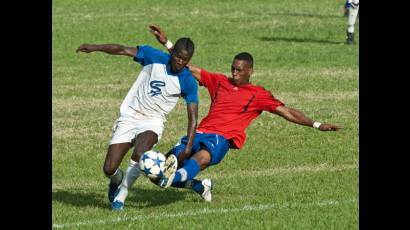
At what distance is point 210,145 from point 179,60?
1.11 metres

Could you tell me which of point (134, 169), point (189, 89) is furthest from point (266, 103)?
point (134, 169)

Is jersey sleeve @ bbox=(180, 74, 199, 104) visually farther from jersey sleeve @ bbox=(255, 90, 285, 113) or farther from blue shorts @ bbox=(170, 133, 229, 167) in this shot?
jersey sleeve @ bbox=(255, 90, 285, 113)

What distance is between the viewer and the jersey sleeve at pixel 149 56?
14762mm

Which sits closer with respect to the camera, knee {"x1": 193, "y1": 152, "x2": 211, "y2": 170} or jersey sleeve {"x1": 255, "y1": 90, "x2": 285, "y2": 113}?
knee {"x1": 193, "y1": 152, "x2": 211, "y2": 170}

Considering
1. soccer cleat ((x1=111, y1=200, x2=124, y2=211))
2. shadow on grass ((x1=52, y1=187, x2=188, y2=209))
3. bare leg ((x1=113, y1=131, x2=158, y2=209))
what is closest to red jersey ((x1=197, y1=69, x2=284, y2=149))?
bare leg ((x1=113, y1=131, x2=158, y2=209))

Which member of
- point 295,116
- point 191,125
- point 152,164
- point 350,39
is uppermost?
point 350,39

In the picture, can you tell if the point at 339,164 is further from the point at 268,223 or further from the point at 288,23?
the point at 288,23

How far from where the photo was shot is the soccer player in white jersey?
14.5 m

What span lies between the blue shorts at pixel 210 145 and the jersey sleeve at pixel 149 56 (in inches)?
40.3

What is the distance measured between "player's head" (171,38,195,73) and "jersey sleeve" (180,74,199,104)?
155 mm

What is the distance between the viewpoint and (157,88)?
48.0 ft

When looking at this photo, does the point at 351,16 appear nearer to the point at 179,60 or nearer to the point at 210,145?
the point at 210,145
